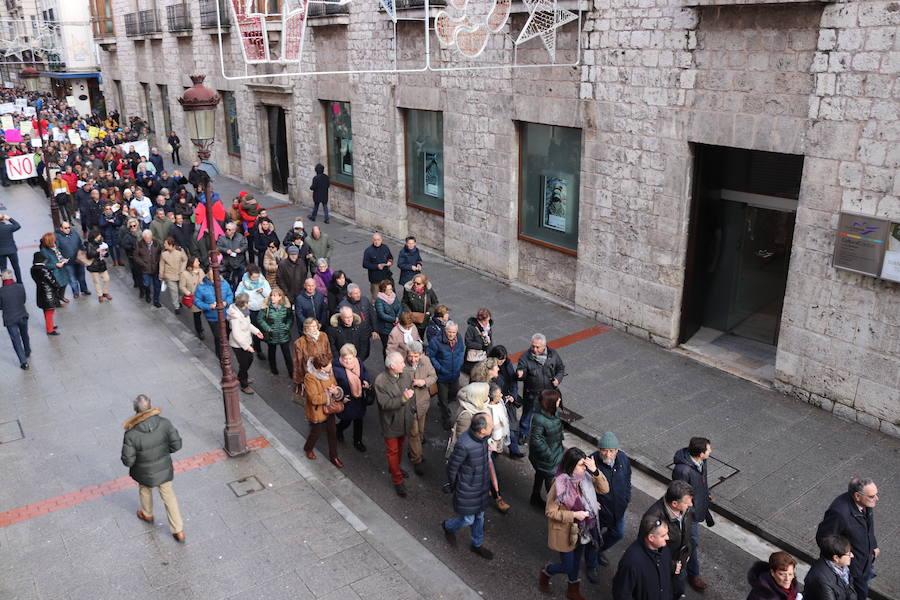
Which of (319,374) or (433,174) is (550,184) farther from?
(319,374)

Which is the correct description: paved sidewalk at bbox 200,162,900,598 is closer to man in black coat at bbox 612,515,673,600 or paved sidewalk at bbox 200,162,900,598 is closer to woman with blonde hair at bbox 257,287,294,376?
woman with blonde hair at bbox 257,287,294,376

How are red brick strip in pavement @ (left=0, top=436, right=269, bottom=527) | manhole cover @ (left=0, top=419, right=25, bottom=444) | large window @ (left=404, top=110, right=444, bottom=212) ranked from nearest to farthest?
red brick strip in pavement @ (left=0, top=436, right=269, bottom=527) → manhole cover @ (left=0, top=419, right=25, bottom=444) → large window @ (left=404, top=110, right=444, bottom=212)

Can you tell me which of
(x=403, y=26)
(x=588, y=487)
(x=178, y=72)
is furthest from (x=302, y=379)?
(x=178, y=72)

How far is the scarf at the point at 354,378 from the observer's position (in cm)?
870

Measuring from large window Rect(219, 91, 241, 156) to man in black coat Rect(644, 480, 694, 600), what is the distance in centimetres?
2404

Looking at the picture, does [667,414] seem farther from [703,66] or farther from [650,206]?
[703,66]

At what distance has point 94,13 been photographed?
40594 millimetres

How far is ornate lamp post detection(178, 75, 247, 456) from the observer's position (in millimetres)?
8742

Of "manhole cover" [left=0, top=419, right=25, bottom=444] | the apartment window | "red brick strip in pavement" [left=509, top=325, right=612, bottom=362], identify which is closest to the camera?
"manhole cover" [left=0, top=419, right=25, bottom=444]

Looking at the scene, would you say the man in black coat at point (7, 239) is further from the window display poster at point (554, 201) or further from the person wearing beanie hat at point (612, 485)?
the person wearing beanie hat at point (612, 485)

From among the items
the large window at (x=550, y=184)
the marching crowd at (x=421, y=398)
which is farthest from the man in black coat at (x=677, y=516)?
the large window at (x=550, y=184)

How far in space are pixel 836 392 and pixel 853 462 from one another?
1.35m

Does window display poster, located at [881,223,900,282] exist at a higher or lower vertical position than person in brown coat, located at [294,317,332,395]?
higher

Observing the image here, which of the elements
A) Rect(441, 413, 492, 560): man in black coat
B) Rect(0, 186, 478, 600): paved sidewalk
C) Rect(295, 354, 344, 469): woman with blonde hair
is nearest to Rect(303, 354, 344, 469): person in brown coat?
Rect(295, 354, 344, 469): woman with blonde hair
